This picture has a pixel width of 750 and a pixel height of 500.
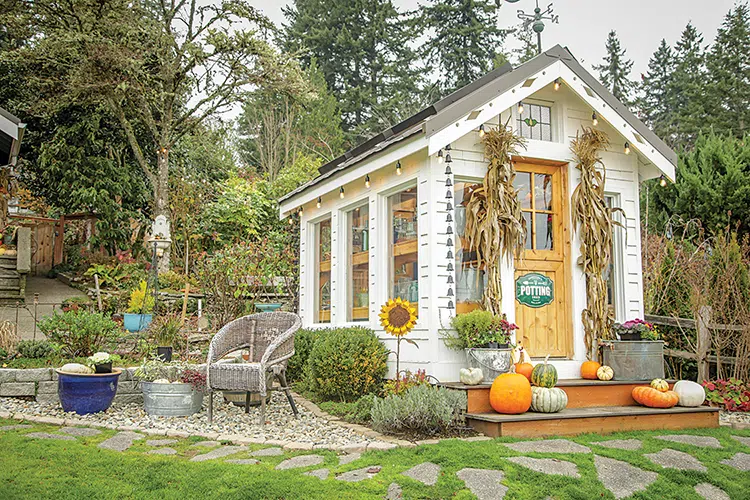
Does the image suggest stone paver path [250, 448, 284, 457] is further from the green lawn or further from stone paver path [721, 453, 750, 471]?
stone paver path [721, 453, 750, 471]

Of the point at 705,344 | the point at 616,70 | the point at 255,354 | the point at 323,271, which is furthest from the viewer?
the point at 616,70

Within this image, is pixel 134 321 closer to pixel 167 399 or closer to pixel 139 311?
Answer: pixel 139 311

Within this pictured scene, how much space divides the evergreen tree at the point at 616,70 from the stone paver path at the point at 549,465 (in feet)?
90.7

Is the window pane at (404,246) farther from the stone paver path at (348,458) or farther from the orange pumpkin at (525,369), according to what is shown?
the stone paver path at (348,458)

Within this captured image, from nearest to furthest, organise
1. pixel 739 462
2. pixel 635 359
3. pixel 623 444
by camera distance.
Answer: pixel 739 462, pixel 623 444, pixel 635 359

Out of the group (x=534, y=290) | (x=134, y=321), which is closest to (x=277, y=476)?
(x=534, y=290)

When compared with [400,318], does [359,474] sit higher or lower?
lower

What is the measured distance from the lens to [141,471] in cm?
412

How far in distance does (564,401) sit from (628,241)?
2.41m

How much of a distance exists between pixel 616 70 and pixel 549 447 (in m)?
27.9

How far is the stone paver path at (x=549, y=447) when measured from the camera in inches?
183

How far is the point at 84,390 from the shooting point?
6.20 metres

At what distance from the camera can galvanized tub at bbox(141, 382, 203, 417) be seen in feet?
21.0

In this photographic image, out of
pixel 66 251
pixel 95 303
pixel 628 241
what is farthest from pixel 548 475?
pixel 66 251
